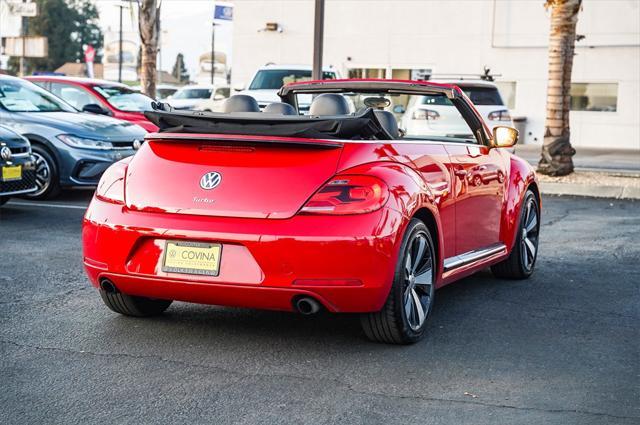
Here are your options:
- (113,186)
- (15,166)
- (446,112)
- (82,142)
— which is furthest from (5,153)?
(446,112)

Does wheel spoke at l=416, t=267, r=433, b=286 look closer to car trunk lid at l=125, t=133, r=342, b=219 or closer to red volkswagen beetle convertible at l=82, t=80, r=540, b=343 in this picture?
red volkswagen beetle convertible at l=82, t=80, r=540, b=343

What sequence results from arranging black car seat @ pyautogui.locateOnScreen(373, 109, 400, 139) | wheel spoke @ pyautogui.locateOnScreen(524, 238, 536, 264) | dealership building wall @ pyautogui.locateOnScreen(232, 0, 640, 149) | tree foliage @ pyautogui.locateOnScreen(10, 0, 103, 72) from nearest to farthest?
black car seat @ pyautogui.locateOnScreen(373, 109, 400, 139)
wheel spoke @ pyautogui.locateOnScreen(524, 238, 536, 264)
dealership building wall @ pyautogui.locateOnScreen(232, 0, 640, 149)
tree foliage @ pyautogui.locateOnScreen(10, 0, 103, 72)

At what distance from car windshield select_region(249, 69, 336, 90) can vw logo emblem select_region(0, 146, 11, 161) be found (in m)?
11.0

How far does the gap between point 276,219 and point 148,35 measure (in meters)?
19.7

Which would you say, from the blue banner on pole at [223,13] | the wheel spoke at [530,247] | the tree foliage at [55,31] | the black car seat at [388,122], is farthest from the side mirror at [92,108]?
the tree foliage at [55,31]

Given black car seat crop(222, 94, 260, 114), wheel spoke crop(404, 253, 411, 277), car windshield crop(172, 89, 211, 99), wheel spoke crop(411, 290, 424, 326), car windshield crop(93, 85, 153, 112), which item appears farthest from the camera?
car windshield crop(172, 89, 211, 99)

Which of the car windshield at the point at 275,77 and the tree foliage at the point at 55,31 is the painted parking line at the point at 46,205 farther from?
the tree foliage at the point at 55,31

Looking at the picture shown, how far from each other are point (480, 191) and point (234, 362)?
233cm

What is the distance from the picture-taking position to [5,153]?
10016 millimetres

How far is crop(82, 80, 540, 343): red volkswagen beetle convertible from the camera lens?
4.96m

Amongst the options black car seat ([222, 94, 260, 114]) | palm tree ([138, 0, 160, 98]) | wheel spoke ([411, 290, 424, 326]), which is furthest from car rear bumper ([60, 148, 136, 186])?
palm tree ([138, 0, 160, 98])

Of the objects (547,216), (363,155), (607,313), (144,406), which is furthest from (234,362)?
(547,216)

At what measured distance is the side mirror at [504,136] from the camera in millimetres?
6871

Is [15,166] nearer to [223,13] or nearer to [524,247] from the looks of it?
[524,247]
